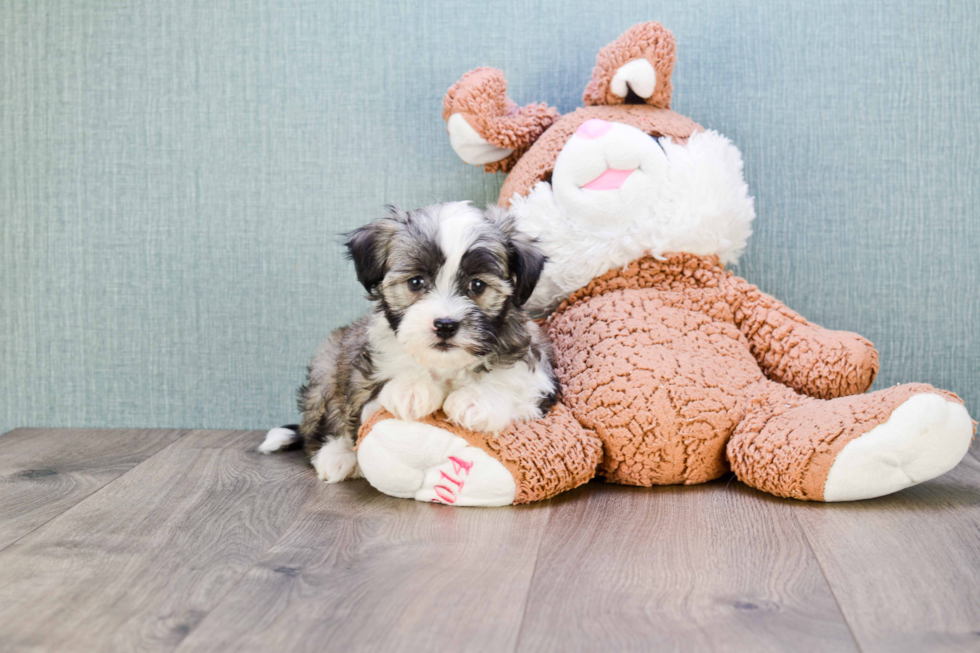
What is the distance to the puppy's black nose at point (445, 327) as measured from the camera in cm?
162

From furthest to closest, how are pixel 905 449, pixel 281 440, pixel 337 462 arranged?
pixel 281 440, pixel 337 462, pixel 905 449

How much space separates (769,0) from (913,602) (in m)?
1.90

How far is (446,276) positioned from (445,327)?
134mm

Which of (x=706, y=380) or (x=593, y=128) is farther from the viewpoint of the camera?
(x=593, y=128)

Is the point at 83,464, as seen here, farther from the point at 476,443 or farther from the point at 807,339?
the point at 807,339

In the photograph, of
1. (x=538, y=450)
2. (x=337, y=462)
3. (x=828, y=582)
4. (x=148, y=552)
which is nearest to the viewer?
(x=828, y=582)

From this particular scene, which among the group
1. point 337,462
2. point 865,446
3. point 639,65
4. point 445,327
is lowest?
point 337,462

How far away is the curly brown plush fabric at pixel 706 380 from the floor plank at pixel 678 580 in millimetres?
100

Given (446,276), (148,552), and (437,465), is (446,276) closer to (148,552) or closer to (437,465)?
(437,465)

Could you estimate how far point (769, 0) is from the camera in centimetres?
245

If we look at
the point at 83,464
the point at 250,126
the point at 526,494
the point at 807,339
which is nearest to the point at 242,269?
the point at 250,126

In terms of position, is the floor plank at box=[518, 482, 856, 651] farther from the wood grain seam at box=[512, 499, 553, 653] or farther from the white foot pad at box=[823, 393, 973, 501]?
the white foot pad at box=[823, 393, 973, 501]

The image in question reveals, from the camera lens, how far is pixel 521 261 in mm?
1808

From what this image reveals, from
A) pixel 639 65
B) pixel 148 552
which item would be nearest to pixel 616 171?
pixel 639 65
